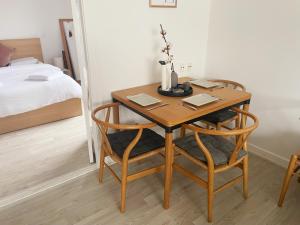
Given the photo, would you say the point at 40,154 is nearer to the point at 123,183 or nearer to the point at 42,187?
the point at 42,187

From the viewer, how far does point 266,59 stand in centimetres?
216

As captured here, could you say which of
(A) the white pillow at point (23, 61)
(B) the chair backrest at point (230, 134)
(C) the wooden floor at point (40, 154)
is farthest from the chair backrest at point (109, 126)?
(A) the white pillow at point (23, 61)

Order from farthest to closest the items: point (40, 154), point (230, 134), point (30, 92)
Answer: point (30, 92)
point (40, 154)
point (230, 134)

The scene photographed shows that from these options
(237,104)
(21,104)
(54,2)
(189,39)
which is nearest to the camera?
(237,104)

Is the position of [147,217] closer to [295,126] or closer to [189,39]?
[295,126]

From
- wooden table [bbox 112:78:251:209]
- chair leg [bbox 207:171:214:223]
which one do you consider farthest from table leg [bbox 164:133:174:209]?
chair leg [bbox 207:171:214:223]

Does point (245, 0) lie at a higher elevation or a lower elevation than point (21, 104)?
higher

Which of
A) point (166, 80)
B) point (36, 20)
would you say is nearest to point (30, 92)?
point (166, 80)

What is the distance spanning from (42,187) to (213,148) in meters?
1.47

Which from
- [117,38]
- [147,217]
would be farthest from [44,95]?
[147,217]

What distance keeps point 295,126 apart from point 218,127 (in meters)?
0.68

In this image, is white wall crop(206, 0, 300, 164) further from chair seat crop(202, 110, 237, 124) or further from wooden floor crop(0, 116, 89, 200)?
wooden floor crop(0, 116, 89, 200)

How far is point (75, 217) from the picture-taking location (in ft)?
5.57

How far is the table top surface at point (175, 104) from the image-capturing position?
5.09 ft
